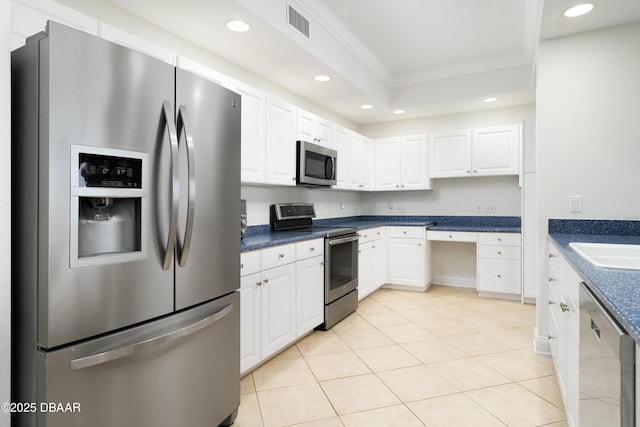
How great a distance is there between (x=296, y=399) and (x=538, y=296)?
201cm

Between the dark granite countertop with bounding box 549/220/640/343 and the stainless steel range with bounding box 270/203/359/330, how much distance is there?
66.7 inches

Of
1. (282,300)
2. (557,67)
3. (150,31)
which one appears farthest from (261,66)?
(557,67)

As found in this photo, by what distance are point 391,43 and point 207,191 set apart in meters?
2.79

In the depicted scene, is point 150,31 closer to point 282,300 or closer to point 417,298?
point 282,300

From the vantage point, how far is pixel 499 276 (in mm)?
4148

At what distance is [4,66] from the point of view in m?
1.15

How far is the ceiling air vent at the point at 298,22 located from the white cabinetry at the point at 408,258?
8.73 feet

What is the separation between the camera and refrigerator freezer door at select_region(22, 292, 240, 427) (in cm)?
115

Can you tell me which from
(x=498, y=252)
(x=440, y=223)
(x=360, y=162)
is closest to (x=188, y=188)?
(x=360, y=162)

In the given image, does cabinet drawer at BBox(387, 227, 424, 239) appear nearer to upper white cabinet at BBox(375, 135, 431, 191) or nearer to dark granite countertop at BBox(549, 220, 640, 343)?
upper white cabinet at BBox(375, 135, 431, 191)

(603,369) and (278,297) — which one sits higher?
(603,369)

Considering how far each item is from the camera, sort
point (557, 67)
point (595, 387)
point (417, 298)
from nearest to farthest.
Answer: point (595, 387), point (557, 67), point (417, 298)

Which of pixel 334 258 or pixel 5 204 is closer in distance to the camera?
pixel 5 204

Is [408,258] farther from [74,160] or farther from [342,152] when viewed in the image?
[74,160]
